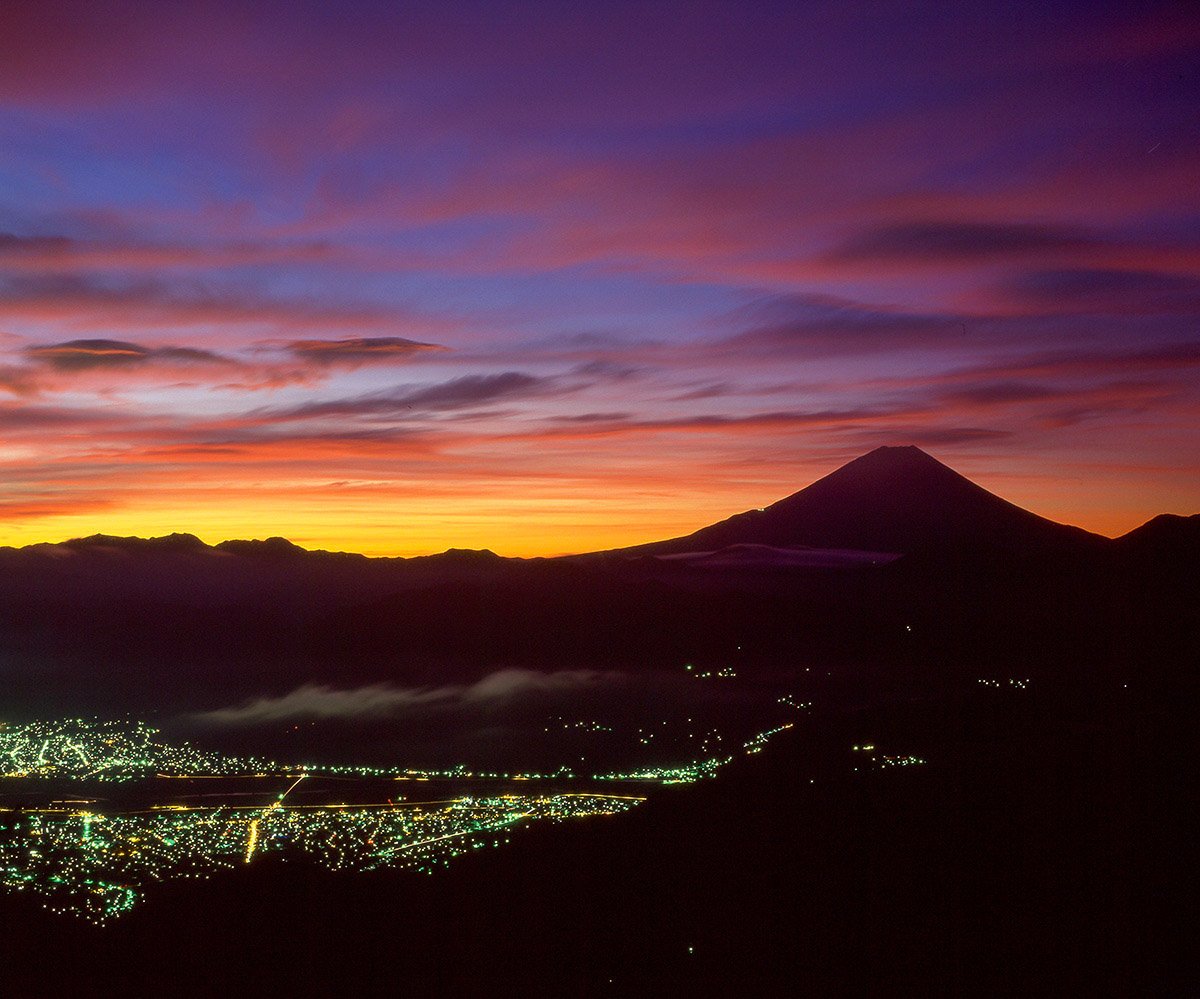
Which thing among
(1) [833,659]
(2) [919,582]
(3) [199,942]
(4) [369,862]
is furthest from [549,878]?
(2) [919,582]

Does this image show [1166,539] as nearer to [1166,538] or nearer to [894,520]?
[1166,538]

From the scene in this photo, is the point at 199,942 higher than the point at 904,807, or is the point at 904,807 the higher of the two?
the point at 904,807

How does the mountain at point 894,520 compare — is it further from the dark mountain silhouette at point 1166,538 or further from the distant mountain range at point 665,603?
the dark mountain silhouette at point 1166,538

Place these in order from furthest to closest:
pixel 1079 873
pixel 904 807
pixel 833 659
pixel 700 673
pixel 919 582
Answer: pixel 919 582
pixel 700 673
pixel 833 659
pixel 904 807
pixel 1079 873

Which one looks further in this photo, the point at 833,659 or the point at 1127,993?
the point at 833,659

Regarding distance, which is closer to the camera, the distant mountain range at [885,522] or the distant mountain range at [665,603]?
the distant mountain range at [665,603]

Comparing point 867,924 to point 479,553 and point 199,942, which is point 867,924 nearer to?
point 199,942

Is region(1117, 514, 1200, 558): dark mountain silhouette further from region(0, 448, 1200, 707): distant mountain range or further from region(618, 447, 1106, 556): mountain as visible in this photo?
region(618, 447, 1106, 556): mountain

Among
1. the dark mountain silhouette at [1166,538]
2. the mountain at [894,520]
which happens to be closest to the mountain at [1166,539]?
the dark mountain silhouette at [1166,538]
